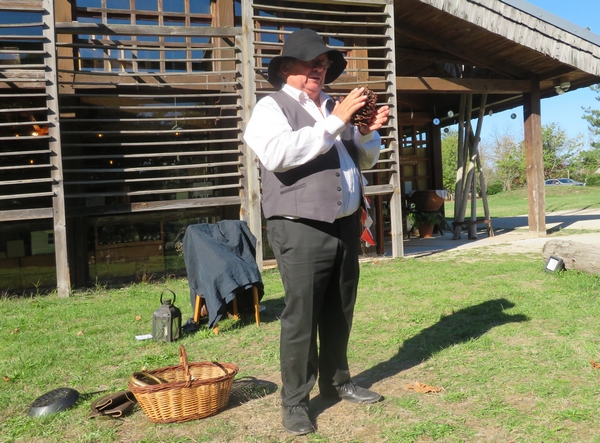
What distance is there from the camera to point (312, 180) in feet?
9.75

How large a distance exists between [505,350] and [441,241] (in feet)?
26.9

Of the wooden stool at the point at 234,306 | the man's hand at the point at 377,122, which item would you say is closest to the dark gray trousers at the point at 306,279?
the man's hand at the point at 377,122

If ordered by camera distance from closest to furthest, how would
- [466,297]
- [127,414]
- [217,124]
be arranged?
[127,414] < [466,297] < [217,124]

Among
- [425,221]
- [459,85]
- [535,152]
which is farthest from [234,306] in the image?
[425,221]

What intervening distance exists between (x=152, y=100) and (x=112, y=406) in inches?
240

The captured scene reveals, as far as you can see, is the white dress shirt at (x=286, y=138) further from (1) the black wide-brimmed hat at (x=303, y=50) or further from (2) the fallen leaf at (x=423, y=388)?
(2) the fallen leaf at (x=423, y=388)

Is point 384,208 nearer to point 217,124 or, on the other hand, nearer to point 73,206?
point 217,124

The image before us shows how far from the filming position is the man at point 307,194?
284 cm

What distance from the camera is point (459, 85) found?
10500 mm

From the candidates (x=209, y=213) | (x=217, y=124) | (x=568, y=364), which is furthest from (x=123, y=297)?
(x=568, y=364)

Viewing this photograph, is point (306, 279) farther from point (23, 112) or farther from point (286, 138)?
point (23, 112)

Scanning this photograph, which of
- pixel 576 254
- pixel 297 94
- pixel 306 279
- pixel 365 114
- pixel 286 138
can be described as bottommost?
pixel 576 254

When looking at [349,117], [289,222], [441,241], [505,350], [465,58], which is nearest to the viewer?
[349,117]

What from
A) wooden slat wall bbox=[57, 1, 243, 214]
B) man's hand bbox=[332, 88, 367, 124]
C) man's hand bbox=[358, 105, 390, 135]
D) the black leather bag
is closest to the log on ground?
wooden slat wall bbox=[57, 1, 243, 214]
